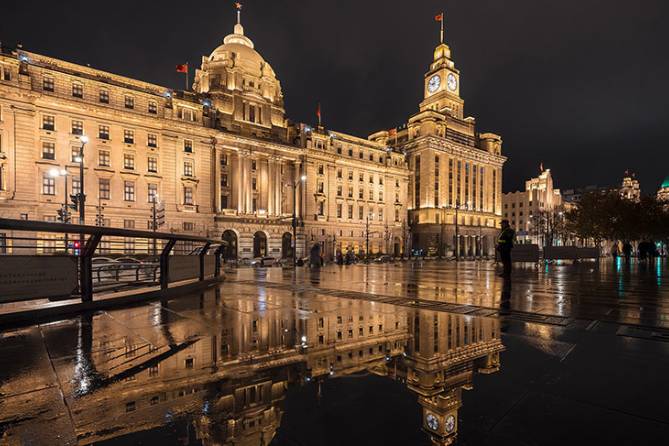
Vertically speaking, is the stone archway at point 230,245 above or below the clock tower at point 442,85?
below

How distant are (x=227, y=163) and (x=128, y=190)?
16.1 metres

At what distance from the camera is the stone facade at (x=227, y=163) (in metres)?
40.1

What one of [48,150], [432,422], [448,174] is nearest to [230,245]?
[48,150]

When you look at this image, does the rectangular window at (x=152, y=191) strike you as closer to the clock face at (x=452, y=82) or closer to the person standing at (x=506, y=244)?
the person standing at (x=506, y=244)

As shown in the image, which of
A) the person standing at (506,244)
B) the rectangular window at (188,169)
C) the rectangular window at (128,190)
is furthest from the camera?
the rectangular window at (188,169)

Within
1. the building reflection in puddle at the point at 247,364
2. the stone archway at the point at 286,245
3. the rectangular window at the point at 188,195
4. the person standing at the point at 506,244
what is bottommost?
the stone archway at the point at 286,245

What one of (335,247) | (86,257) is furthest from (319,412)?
(335,247)

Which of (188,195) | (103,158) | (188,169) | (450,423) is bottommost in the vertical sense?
(450,423)

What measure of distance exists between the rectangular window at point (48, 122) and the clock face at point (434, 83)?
9044 centimetres

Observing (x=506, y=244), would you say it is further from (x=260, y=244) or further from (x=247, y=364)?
(x=260, y=244)

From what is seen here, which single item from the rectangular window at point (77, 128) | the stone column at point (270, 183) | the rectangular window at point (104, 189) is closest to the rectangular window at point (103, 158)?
the rectangular window at point (104, 189)

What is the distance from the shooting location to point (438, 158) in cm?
8719

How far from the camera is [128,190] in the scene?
150ft

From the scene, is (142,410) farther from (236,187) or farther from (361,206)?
(361,206)
